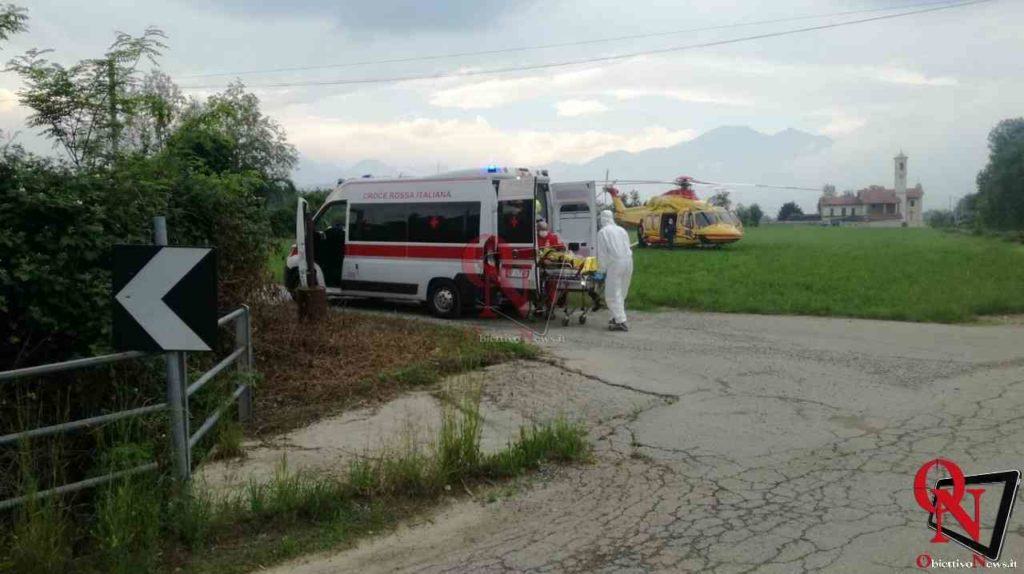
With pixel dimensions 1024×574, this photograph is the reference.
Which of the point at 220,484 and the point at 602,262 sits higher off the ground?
the point at 602,262

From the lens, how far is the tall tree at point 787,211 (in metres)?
121

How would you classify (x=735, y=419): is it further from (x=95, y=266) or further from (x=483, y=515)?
(x=95, y=266)

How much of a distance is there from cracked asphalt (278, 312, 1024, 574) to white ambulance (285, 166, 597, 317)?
2705mm

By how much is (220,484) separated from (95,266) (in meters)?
1.96

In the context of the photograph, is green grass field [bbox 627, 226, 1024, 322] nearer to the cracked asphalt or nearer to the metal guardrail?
the cracked asphalt

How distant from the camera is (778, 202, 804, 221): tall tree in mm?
121000

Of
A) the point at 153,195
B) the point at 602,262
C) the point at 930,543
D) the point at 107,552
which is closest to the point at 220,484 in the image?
the point at 107,552

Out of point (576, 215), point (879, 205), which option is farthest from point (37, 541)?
point (879, 205)

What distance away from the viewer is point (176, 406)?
480cm

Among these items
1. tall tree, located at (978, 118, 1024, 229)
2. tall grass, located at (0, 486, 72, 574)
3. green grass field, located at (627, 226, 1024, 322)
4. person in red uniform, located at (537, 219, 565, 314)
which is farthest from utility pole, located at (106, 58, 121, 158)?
tall tree, located at (978, 118, 1024, 229)

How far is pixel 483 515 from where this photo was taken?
5.20 meters

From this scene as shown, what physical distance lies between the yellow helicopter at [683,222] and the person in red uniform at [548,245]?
1034 inches

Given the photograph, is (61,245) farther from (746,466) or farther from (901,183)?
(901,183)

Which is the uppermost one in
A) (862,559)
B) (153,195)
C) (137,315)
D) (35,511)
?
(153,195)
